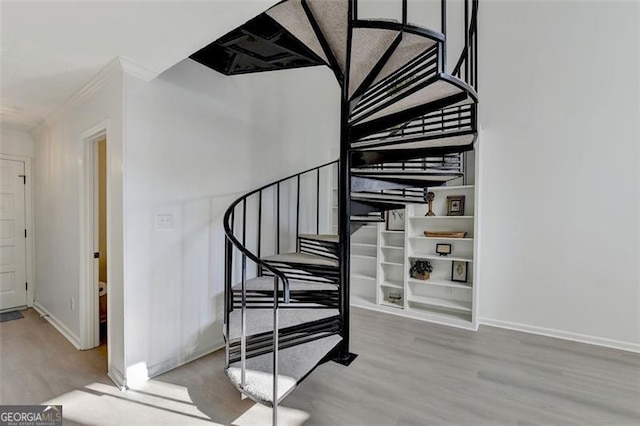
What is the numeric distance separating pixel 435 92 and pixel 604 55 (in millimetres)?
2795

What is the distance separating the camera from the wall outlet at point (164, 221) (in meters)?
2.30

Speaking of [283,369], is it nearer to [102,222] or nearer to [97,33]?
[97,33]

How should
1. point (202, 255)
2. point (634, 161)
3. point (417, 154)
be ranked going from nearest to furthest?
point (417, 154) → point (202, 255) → point (634, 161)

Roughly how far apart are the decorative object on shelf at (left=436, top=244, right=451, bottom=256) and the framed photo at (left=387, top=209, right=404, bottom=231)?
1.81ft

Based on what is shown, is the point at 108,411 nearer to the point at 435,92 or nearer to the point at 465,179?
the point at 435,92

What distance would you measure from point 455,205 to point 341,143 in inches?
84.2

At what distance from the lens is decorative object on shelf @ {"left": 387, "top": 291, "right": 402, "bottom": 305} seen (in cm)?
392

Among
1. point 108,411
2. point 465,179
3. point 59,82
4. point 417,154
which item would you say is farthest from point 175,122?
point 465,179

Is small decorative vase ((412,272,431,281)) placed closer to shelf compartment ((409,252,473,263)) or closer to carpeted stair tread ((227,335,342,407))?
shelf compartment ((409,252,473,263))

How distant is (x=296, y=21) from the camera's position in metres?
1.74

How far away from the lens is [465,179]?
11.9 feet

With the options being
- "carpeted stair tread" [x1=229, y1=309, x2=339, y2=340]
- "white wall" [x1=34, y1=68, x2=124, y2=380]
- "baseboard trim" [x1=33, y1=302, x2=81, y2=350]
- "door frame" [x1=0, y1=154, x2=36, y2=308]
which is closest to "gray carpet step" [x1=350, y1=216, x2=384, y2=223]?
"carpeted stair tread" [x1=229, y1=309, x2=339, y2=340]

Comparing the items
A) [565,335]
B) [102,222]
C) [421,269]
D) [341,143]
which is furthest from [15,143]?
[565,335]

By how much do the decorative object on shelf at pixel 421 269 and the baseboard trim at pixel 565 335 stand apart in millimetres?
800
